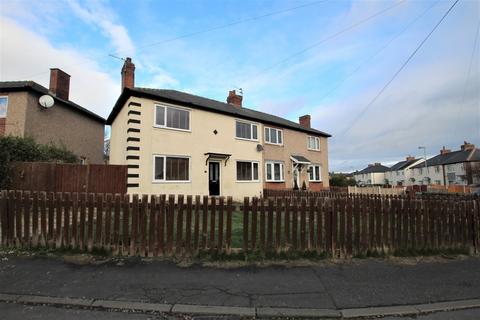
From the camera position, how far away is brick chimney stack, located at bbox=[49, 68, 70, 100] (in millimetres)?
20062

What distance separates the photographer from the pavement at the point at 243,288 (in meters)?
3.69

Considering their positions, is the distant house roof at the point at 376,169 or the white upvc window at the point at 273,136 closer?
the white upvc window at the point at 273,136

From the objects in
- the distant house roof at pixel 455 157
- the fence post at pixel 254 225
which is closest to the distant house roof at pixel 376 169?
the distant house roof at pixel 455 157

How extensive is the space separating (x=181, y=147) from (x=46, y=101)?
9616 mm

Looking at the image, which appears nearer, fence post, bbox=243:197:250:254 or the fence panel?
fence post, bbox=243:197:250:254

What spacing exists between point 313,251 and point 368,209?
61.0 inches

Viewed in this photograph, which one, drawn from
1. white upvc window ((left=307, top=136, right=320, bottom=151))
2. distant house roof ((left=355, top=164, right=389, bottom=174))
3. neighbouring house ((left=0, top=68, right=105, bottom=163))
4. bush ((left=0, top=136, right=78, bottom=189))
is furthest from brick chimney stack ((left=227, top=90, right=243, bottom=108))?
distant house roof ((left=355, top=164, right=389, bottom=174))

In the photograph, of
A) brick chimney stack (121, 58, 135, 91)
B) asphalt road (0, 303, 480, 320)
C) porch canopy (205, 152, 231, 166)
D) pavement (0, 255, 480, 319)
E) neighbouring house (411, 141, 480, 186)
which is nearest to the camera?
asphalt road (0, 303, 480, 320)

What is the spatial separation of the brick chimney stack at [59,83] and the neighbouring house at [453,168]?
5900 centimetres

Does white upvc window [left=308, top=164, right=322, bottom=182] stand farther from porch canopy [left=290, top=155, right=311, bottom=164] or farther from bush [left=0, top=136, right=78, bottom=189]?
bush [left=0, top=136, right=78, bottom=189]

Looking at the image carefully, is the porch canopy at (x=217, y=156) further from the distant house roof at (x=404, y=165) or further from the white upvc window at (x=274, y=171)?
the distant house roof at (x=404, y=165)

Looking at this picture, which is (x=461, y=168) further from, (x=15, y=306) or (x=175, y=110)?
(x=15, y=306)

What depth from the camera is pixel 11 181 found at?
1170cm

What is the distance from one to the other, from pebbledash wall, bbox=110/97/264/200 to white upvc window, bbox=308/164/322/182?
7.33 meters
